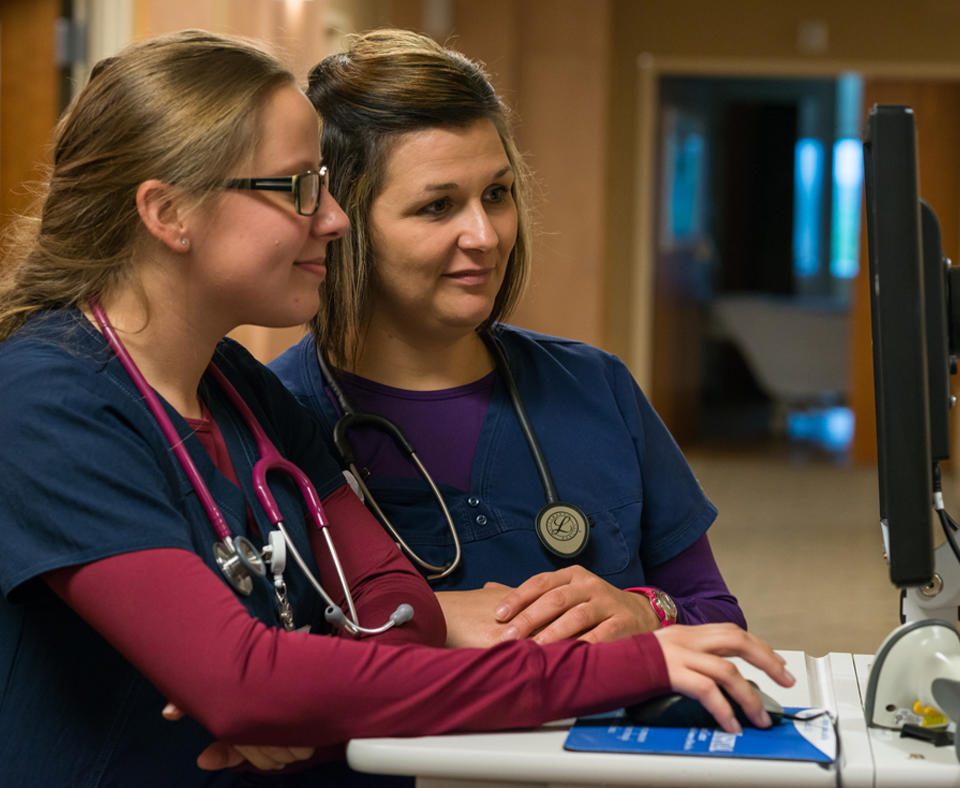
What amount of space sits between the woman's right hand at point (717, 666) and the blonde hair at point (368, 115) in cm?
69

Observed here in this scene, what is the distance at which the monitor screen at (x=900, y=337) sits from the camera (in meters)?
1.04

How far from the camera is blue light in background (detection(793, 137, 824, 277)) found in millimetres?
11641

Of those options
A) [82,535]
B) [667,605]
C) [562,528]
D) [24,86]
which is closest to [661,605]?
[667,605]

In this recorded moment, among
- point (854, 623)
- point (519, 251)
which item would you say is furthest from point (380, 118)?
point (854, 623)

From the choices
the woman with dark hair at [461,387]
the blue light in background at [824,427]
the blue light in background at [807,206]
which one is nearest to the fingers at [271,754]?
the woman with dark hair at [461,387]

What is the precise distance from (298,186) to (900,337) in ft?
1.88

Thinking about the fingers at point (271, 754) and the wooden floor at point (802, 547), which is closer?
the fingers at point (271, 754)

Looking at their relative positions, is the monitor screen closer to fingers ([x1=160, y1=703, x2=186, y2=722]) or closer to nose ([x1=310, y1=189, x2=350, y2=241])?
nose ([x1=310, y1=189, x2=350, y2=241])

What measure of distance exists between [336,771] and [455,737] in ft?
0.99

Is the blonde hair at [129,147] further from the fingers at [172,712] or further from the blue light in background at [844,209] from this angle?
the blue light in background at [844,209]

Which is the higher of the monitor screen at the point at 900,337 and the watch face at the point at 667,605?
the monitor screen at the point at 900,337

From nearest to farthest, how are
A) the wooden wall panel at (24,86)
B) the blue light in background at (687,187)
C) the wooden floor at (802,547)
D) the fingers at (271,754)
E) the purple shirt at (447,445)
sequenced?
1. the fingers at (271,754)
2. the purple shirt at (447,445)
3. the wooden wall panel at (24,86)
4. the wooden floor at (802,547)
5. the blue light in background at (687,187)

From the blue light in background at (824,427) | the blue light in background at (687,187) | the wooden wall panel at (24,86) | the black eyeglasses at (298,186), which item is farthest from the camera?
the blue light in background at (687,187)

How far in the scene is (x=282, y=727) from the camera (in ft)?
3.46
